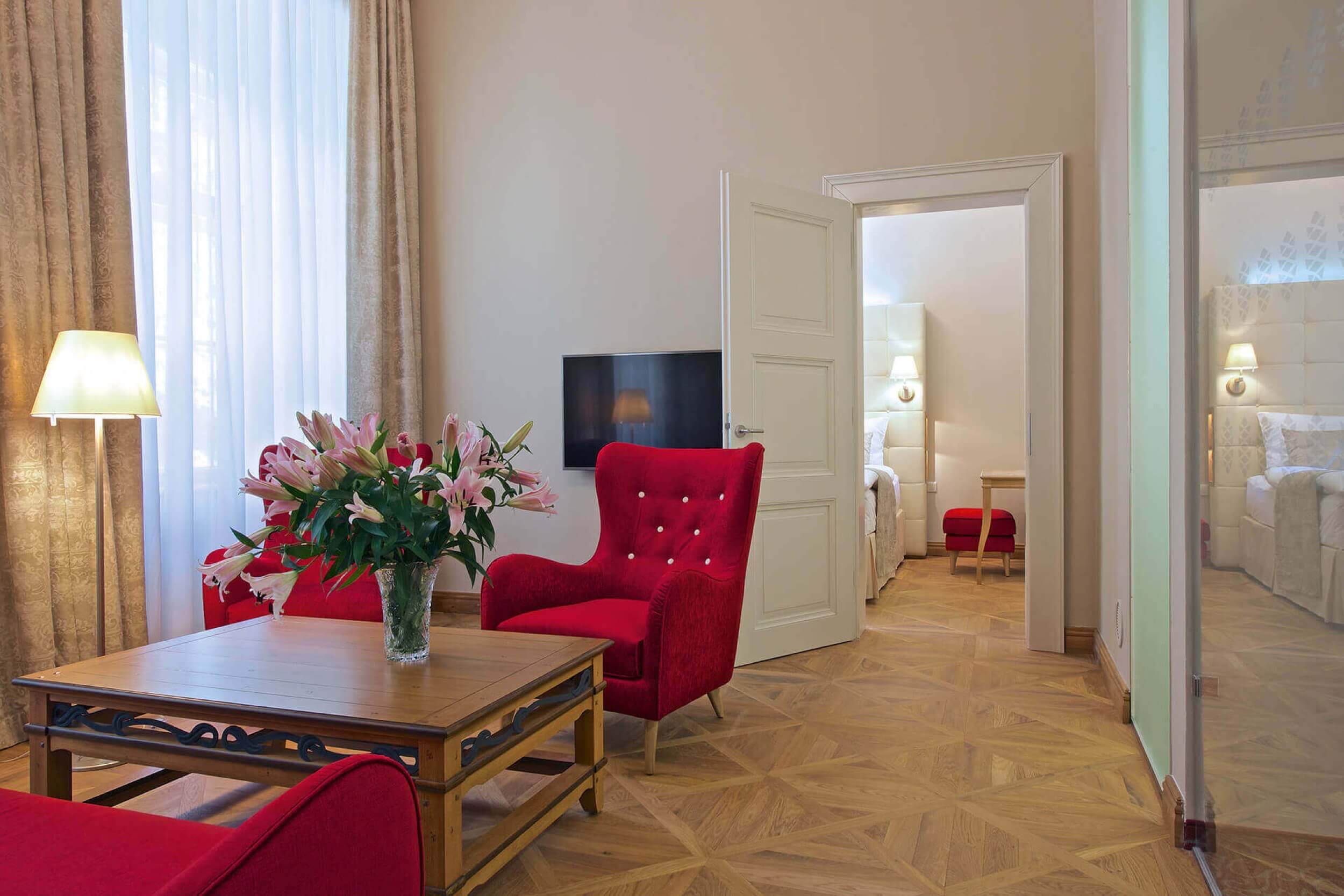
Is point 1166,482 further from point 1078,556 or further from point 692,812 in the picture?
point 1078,556

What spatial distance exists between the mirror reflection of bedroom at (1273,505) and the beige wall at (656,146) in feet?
8.24

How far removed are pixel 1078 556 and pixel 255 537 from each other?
3.63 meters

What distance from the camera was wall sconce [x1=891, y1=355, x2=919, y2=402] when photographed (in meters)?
7.23

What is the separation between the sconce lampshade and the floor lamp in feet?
7.83

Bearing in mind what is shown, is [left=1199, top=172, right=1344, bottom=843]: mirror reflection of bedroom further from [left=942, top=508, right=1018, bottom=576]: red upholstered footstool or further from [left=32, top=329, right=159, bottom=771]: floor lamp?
[left=942, top=508, right=1018, bottom=576]: red upholstered footstool

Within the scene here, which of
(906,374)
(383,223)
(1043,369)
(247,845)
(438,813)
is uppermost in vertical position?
(383,223)

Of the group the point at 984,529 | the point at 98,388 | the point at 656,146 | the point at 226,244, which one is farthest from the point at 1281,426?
the point at 984,529

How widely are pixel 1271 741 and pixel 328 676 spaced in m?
1.88

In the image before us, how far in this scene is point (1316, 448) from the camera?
122 centimetres

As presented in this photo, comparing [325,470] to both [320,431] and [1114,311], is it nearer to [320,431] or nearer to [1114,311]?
[320,431]

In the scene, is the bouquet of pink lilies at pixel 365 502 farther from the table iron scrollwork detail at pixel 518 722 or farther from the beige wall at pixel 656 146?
the beige wall at pixel 656 146

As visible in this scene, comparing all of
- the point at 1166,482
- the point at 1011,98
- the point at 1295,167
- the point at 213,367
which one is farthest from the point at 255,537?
the point at 1011,98

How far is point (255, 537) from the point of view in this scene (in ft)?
6.10

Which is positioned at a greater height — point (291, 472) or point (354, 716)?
point (291, 472)
